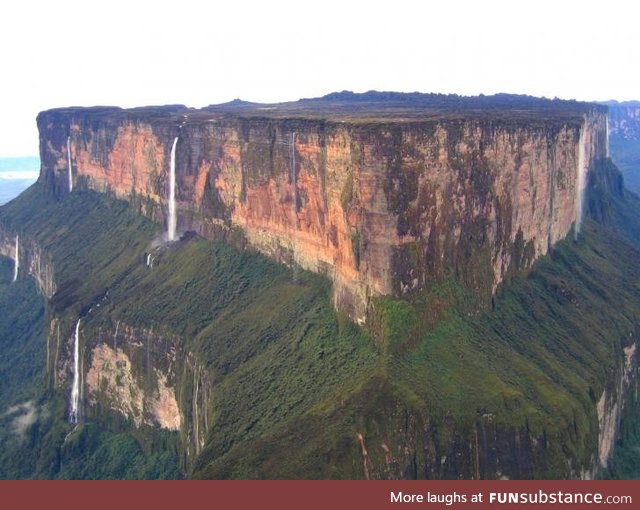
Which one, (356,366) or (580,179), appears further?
(580,179)

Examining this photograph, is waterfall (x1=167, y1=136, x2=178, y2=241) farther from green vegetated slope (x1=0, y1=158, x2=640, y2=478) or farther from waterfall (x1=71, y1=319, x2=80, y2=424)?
waterfall (x1=71, y1=319, x2=80, y2=424)

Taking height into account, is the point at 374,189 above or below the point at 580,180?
above

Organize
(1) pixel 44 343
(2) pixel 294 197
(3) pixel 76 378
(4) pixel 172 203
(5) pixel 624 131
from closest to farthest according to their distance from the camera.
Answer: (2) pixel 294 197
(3) pixel 76 378
(4) pixel 172 203
(1) pixel 44 343
(5) pixel 624 131

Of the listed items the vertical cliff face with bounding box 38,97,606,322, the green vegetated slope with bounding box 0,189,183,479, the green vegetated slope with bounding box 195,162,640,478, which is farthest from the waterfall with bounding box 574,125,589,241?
the green vegetated slope with bounding box 0,189,183,479

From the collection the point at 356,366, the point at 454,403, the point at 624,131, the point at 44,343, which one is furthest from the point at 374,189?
the point at 624,131

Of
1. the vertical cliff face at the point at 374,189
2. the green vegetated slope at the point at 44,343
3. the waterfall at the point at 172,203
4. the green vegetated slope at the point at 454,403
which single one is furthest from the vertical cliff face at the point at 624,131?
the green vegetated slope at the point at 454,403

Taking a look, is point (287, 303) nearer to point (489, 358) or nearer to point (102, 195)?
point (489, 358)

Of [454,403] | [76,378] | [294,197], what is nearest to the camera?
[454,403]

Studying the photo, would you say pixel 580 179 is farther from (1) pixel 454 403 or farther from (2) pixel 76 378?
(2) pixel 76 378
